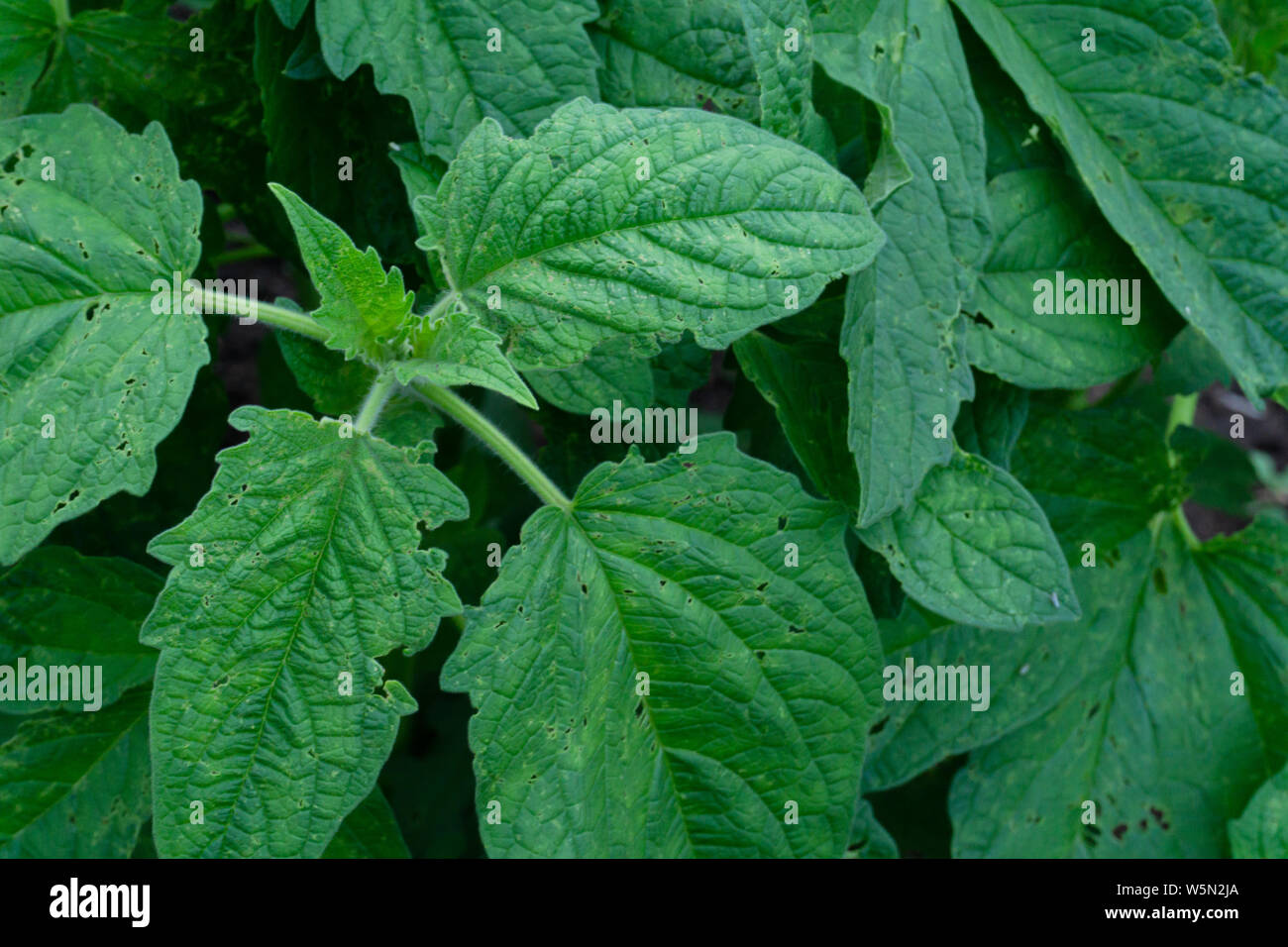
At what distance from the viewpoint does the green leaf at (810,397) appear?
2.04 metres

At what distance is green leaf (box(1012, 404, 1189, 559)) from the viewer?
2549mm

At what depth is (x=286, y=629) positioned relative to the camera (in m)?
1.66

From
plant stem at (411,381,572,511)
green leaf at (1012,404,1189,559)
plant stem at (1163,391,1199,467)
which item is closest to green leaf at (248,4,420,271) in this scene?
plant stem at (411,381,572,511)

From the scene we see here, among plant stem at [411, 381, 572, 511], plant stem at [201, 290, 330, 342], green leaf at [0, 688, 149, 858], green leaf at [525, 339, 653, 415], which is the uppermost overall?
plant stem at [201, 290, 330, 342]

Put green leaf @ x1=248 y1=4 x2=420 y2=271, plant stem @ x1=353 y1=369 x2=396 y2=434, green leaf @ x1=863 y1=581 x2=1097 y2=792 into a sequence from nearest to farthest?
plant stem @ x1=353 y1=369 x2=396 y2=434, green leaf @ x1=248 y1=4 x2=420 y2=271, green leaf @ x1=863 y1=581 x2=1097 y2=792

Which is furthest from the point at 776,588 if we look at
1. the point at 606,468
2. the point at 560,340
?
the point at 560,340

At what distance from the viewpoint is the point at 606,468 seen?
188cm

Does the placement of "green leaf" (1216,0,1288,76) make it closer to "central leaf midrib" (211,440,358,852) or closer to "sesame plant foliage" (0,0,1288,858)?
"sesame plant foliage" (0,0,1288,858)

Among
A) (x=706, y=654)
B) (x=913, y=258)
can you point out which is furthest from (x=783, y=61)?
(x=706, y=654)

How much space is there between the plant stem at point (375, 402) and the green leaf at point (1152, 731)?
1481 mm

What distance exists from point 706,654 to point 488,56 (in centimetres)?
107

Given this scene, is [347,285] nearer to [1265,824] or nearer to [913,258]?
[913,258]

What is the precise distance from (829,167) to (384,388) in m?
0.78

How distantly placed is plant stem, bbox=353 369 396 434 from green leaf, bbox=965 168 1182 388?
3.53 ft
